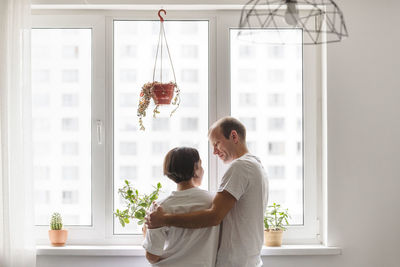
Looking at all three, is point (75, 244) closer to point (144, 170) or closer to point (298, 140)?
point (144, 170)

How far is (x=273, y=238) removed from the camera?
113 inches

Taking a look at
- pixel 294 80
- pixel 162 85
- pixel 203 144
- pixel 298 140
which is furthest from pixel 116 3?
pixel 298 140

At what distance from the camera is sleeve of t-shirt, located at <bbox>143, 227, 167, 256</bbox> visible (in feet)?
7.59

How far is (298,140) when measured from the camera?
3.02 meters

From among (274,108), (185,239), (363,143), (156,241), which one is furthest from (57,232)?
(363,143)

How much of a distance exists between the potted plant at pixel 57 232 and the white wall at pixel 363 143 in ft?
0.45

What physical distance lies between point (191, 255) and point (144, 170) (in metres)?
0.85

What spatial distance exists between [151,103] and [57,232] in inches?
37.3

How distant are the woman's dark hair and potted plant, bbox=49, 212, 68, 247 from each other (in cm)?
94

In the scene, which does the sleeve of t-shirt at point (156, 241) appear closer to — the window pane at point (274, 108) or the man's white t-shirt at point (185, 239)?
the man's white t-shirt at point (185, 239)

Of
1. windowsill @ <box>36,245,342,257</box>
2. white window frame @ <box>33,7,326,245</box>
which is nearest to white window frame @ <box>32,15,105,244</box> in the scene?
white window frame @ <box>33,7,326,245</box>

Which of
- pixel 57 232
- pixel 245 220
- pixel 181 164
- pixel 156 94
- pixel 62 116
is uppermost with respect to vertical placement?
pixel 156 94

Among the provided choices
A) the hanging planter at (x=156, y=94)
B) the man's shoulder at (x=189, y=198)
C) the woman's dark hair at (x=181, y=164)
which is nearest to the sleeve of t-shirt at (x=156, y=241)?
the man's shoulder at (x=189, y=198)

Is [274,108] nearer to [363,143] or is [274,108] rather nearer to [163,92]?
[363,143]
